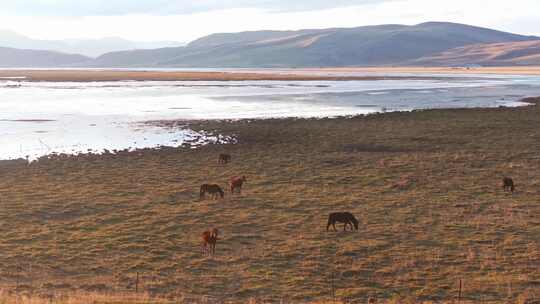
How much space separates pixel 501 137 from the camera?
42.5m

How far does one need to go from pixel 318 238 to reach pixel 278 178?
10.1 m

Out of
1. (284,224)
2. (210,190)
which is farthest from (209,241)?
(210,190)

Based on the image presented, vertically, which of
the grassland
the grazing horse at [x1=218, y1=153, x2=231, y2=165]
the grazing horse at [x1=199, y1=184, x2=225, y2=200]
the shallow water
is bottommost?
the grassland

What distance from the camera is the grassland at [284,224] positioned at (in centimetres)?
1602

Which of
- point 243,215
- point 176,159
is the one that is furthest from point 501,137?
point 243,215

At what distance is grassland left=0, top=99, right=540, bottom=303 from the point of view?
16.0m

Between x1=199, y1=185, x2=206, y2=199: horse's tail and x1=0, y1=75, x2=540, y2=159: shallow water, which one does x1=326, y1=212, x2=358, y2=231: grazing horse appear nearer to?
x1=199, y1=185, x2=206, y2=199: horse's tail

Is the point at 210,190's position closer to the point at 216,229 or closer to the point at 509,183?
the point at 216,229

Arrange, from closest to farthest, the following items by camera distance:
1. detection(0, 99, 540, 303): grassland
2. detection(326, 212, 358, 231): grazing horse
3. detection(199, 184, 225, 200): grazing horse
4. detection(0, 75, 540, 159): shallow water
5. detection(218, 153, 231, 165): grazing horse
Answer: detection(0, 99, 540, 303): grassland < detection(326, 212, 358, 231): grazing horse < detection(199, 184, 225, 200): grazing horse < detection(218, 153, 231, 165): grazing horse < detection(0, 75, 540, 159): shallow water

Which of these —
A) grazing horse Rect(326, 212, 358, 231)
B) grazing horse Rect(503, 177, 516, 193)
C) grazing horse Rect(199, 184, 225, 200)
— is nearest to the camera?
grazing horse Rect(326, 212, 358, 231)

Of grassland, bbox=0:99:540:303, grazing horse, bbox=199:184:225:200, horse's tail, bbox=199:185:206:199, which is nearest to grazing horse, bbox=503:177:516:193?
grassland, bbox=0:99:540:303

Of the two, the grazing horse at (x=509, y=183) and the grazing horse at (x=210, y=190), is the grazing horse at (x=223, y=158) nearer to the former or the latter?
the grazing horse at (x=210, y=190)

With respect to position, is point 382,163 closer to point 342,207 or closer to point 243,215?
point 342,207

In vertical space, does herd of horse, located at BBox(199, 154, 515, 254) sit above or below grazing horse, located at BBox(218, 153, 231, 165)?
below
